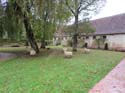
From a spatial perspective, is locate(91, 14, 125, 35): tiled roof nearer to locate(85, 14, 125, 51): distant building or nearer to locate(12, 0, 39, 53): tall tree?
locate(85, 14, 125, 51): distant building

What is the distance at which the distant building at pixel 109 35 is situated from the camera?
28.4 metres

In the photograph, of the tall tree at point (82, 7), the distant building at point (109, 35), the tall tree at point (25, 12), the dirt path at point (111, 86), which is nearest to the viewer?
the dirt path at point (111, 86)

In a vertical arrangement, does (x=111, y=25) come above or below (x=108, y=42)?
above

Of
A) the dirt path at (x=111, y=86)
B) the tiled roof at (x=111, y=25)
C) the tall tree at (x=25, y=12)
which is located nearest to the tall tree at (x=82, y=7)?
the tall tree at (x=25, y=12)

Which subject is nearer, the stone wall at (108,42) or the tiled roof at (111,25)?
the stone wall at (108,42)

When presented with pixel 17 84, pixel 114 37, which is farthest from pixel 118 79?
pixel 114 37

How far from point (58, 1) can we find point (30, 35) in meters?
4.38

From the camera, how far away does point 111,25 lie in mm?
31500

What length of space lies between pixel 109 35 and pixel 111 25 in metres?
2.29

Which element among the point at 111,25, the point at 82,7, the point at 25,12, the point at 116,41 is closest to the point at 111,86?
the point at 25,12

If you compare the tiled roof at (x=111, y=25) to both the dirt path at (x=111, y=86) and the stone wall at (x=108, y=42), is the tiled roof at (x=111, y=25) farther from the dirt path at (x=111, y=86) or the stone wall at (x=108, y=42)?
the dirt path at (x=111, y=86)

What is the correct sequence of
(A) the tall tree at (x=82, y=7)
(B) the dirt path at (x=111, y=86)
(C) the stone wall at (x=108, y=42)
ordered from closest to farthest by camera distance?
1. (B) the dirt path at (x=111, y=86)
2. (A) the tall tree at (x=82, y=7)
3. (C) the stone wall at (x=108, y=42)

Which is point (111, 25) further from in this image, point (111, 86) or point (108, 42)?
point (111, 86)

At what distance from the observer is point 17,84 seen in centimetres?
770
